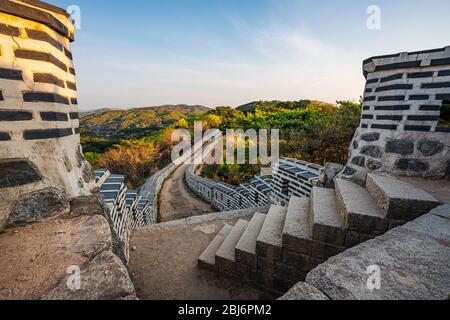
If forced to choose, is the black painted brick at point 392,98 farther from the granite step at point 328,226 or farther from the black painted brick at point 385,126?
the granite step at point 328,226

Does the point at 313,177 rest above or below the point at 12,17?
below

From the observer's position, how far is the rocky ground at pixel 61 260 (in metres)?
1.18

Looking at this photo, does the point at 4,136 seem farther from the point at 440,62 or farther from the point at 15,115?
the point at 440,62

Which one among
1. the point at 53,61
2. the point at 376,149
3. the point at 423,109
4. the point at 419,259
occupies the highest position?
the point at 53,61

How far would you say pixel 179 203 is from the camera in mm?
11711

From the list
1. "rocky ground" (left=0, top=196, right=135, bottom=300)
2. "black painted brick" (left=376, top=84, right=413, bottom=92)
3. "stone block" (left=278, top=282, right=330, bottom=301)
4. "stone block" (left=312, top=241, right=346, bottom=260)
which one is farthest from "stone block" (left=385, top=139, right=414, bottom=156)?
"rocky ground" (left=0, top=196, right=135, bottom=300)

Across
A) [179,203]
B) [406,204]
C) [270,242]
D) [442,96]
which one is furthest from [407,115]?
[179,203]

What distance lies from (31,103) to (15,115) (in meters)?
0.15

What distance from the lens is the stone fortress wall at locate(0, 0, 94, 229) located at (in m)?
1.58

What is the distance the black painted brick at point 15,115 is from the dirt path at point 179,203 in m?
8.76

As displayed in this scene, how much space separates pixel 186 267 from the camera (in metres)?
3.49
